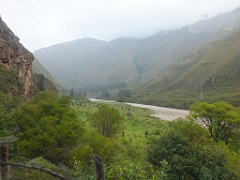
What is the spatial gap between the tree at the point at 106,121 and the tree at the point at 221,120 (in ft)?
32.4

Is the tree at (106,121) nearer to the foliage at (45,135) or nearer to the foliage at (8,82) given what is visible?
the foliage at (45,135)

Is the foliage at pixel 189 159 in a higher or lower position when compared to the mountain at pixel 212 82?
lower

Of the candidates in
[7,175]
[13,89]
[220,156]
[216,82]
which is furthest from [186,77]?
[7,175]

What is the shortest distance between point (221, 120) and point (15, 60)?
128 ft

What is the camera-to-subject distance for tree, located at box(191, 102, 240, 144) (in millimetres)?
26359

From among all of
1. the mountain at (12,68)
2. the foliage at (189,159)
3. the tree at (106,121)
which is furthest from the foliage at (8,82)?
the foliage at (189,159)

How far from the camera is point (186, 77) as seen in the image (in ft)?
473

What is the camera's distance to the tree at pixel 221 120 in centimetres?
2636

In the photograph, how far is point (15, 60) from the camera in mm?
47906

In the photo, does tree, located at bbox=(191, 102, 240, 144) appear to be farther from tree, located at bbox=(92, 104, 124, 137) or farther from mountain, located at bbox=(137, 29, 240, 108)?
mountain, located at bbox=(137, 29, 240, 108)

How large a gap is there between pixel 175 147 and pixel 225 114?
11.8m

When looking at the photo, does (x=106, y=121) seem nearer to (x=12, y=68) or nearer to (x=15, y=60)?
(x=12, y=68)

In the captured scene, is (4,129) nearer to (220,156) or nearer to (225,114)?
(220,156)

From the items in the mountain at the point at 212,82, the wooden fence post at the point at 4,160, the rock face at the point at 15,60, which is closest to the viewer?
the wooden fence post at the point at 4,160
